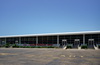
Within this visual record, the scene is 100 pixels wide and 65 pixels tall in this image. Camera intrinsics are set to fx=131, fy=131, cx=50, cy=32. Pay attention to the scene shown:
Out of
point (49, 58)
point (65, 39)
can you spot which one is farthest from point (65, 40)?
point (49, 58)

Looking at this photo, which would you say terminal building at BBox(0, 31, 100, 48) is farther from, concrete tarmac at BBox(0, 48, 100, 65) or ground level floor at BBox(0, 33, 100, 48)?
concrete tarmac at BBox(0, 48, 100, 65)

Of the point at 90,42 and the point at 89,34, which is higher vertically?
the point at 89,34

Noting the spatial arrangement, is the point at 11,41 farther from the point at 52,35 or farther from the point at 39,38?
the point at 52,35

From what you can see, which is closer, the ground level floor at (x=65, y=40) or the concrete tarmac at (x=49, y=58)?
the concrete tarmac at (x=49, y=58)

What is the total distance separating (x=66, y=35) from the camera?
149 ft

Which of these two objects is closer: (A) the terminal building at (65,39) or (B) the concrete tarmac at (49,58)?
(B) the concrete tarmac at (49,58)

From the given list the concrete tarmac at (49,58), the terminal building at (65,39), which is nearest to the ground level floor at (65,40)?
the terminal building at (65,39)

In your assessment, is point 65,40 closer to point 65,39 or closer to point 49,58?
point 65,39

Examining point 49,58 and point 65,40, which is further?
point 65,40

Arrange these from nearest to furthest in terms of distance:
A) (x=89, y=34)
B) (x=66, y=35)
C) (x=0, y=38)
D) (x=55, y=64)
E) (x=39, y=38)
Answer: (x=55, y=64)
(x=89, y=34)
(x=66, y=35)
(x=39, y=38)
(x=0, y=38)

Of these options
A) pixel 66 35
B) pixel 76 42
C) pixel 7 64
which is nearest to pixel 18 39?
pixel 66 35

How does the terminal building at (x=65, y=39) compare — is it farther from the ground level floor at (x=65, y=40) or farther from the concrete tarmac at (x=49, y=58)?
the concrete tarmac at (x=49, y=58)

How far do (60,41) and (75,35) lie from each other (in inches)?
224

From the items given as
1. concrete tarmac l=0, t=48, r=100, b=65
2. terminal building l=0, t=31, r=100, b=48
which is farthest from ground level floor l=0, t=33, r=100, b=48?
concrete tarmac l=0, t=48, r=100, b=65
